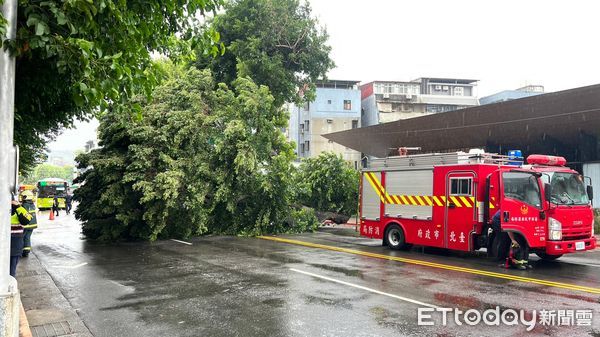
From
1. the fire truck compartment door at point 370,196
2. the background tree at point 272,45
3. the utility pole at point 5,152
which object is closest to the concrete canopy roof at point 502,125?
the background tree at point 272,45

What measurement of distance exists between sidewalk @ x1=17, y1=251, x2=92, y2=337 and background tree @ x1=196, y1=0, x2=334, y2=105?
20.9 metres

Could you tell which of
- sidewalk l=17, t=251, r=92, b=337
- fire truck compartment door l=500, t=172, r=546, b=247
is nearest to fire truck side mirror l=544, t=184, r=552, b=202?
fire truck compartment door l=500, t=172, r=546, b=247

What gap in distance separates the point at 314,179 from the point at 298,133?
41592 mm

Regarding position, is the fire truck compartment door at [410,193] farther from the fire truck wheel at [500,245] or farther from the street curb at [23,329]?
the street curb at [23,329]

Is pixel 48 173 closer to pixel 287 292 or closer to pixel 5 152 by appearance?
pixel 287 292

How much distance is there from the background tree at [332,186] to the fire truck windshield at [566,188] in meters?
14.6

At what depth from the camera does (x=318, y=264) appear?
1232cm

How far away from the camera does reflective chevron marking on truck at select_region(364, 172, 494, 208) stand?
42.6 feet

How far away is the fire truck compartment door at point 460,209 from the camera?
42.0ft

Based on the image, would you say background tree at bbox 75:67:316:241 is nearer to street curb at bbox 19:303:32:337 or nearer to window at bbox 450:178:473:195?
window at bbox 450:178:473:195

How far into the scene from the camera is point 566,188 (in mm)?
12383

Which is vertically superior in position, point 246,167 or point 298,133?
point 298,133

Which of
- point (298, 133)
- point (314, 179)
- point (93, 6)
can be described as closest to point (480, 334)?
point (93, 6)

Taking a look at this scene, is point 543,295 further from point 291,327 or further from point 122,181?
point 122,181
